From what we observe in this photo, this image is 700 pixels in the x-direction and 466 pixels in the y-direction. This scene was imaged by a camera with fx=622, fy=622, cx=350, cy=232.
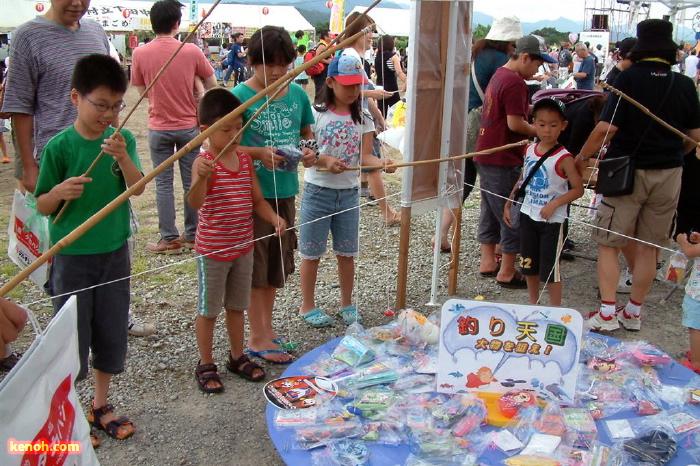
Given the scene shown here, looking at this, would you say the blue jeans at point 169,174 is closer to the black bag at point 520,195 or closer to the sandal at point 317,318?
the sandal at point 317,318

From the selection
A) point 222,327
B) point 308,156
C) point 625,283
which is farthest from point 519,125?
point 222,327

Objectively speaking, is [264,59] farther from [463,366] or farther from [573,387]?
[573,387]

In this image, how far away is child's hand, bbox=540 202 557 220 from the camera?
11.2 feet

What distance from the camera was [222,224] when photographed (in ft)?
9.09

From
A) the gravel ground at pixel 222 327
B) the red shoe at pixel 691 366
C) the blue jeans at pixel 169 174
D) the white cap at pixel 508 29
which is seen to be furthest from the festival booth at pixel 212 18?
the red shoe at pixel 691 366

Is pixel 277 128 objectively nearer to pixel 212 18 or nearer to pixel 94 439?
pixel 94 439

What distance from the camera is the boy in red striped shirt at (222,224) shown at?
2676 millimetres

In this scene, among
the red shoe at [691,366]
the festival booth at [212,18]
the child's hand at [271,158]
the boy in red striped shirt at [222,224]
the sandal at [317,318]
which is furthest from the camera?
the festival booth at [212,18]

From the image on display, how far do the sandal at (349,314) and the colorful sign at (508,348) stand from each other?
1252 millimetres

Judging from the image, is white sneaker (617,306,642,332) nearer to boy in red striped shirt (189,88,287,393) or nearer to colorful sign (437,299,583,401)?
colorful sign (437,299,583,401)

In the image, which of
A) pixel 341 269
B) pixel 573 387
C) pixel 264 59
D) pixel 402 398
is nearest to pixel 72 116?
pixel 264 59

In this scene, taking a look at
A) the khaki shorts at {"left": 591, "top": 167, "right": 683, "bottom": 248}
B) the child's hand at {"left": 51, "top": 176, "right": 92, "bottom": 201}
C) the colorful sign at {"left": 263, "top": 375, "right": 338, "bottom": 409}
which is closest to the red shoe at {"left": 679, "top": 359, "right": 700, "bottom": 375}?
the khaki shorts at {"left": 591, "top": 167, "right": 683, "bottom": 248}

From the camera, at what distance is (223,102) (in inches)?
105

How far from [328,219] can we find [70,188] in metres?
1.53
